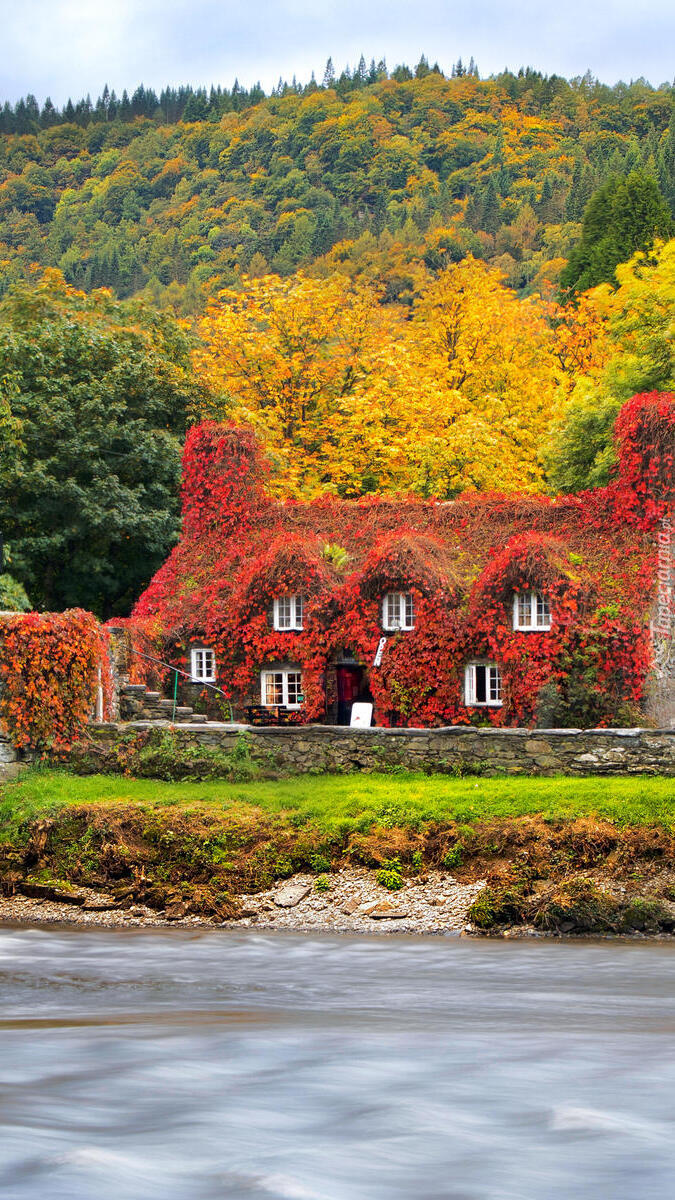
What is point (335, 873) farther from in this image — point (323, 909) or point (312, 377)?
point (312, 377)

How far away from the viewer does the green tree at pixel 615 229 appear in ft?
232

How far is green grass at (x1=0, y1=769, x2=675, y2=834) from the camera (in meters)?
25.5

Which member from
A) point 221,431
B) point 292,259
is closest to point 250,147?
point 292,259

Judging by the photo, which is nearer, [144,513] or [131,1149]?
[131,1149]

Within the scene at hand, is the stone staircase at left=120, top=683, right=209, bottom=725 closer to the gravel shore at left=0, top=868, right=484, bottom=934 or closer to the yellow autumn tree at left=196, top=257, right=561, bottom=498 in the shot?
the gravel shore at left=0, top=868, right=484, bottom=934

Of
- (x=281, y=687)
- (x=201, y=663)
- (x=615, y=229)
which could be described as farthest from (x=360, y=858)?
(x=615, y=229)

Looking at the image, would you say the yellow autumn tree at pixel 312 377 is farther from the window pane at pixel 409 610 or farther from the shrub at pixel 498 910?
the shrub at pixel 498 910

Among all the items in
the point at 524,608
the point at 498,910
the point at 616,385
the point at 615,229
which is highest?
the point at 615,229

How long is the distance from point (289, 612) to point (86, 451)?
459 inches

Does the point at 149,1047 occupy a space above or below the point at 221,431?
below

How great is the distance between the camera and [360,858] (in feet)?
81.8

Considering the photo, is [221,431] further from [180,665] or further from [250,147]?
[250,147]

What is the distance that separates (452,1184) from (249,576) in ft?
85.5

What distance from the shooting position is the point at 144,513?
150 ft
